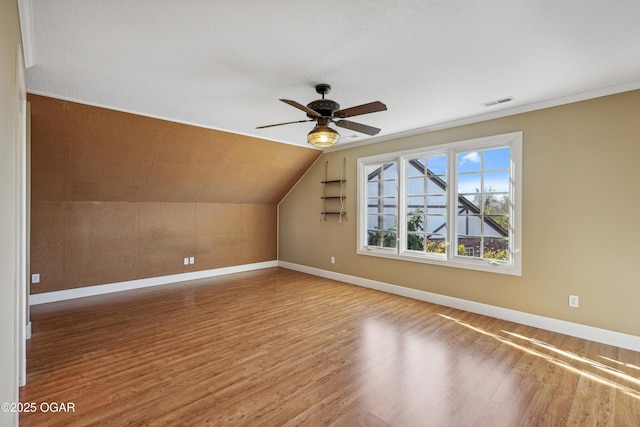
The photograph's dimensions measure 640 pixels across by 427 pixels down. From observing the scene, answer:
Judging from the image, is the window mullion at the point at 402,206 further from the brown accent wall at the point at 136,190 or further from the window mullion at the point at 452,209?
the brown accent wall at the point at 136,190

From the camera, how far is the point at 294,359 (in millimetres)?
2783

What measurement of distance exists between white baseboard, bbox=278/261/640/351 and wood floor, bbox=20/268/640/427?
110 millimetres

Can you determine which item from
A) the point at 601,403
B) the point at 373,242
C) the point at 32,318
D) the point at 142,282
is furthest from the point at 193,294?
the point at 601,403

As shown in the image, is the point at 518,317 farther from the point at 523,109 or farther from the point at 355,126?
the point at 355,126

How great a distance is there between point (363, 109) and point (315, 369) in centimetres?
234

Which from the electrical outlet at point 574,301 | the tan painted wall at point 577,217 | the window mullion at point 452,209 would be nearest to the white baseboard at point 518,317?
the tan painted wall at point 577,217

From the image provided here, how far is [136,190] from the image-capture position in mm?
5043

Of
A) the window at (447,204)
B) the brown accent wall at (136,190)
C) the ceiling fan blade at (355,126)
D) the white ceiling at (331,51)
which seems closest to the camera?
the white ceiling at (331,51)

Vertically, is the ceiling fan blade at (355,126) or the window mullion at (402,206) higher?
the ceiling fan blade at (355,126)

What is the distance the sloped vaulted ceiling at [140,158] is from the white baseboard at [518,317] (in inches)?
112

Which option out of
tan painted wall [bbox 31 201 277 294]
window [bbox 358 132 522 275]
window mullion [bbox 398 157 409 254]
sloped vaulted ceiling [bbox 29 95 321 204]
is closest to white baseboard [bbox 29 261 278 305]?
tan painted wall [bbox 31 201 277 294]

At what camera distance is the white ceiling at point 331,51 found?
75.5 inches

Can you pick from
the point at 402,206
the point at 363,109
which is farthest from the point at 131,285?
the point at 363,109

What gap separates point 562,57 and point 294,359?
3496 mm
